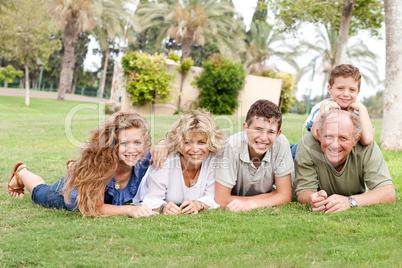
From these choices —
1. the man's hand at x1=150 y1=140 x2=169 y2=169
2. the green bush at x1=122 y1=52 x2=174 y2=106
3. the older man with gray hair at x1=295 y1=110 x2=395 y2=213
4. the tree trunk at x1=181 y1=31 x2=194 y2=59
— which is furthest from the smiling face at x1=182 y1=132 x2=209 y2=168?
the tree trunk at x1=181 y1=31 x2=194 y2=59

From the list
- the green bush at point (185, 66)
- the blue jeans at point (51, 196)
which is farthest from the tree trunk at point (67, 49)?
the blue jeans at point (51, 196)

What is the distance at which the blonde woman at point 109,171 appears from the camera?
4223 millimetres

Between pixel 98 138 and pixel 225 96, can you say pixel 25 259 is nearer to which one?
pixel 98 138

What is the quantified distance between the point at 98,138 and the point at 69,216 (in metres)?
0.82

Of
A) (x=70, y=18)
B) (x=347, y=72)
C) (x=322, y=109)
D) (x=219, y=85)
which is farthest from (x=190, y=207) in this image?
(x=70, y=18)

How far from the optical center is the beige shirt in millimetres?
4531

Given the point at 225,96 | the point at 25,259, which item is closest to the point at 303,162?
the point at 25,259

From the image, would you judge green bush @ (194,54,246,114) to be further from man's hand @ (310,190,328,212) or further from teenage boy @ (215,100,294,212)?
man's hand @ (310,190,328,212)

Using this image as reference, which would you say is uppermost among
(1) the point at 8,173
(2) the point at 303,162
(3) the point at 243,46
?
(3) the point at 243,46

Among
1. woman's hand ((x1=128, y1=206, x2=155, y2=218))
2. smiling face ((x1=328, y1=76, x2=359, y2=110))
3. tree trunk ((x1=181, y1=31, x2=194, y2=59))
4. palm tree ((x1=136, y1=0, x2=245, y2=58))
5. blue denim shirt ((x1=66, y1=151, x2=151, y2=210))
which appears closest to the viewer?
woman's hand ((x1=128, y1=206, x2=155, y2=218))

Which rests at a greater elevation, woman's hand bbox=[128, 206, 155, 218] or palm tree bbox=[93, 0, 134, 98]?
palm tree bbox=[93, 0, 134, 98]

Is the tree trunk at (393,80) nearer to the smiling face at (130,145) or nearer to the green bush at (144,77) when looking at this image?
the smiling face at (130,145)

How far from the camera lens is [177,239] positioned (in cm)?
350

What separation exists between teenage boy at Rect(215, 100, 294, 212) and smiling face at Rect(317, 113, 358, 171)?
0.46 m
